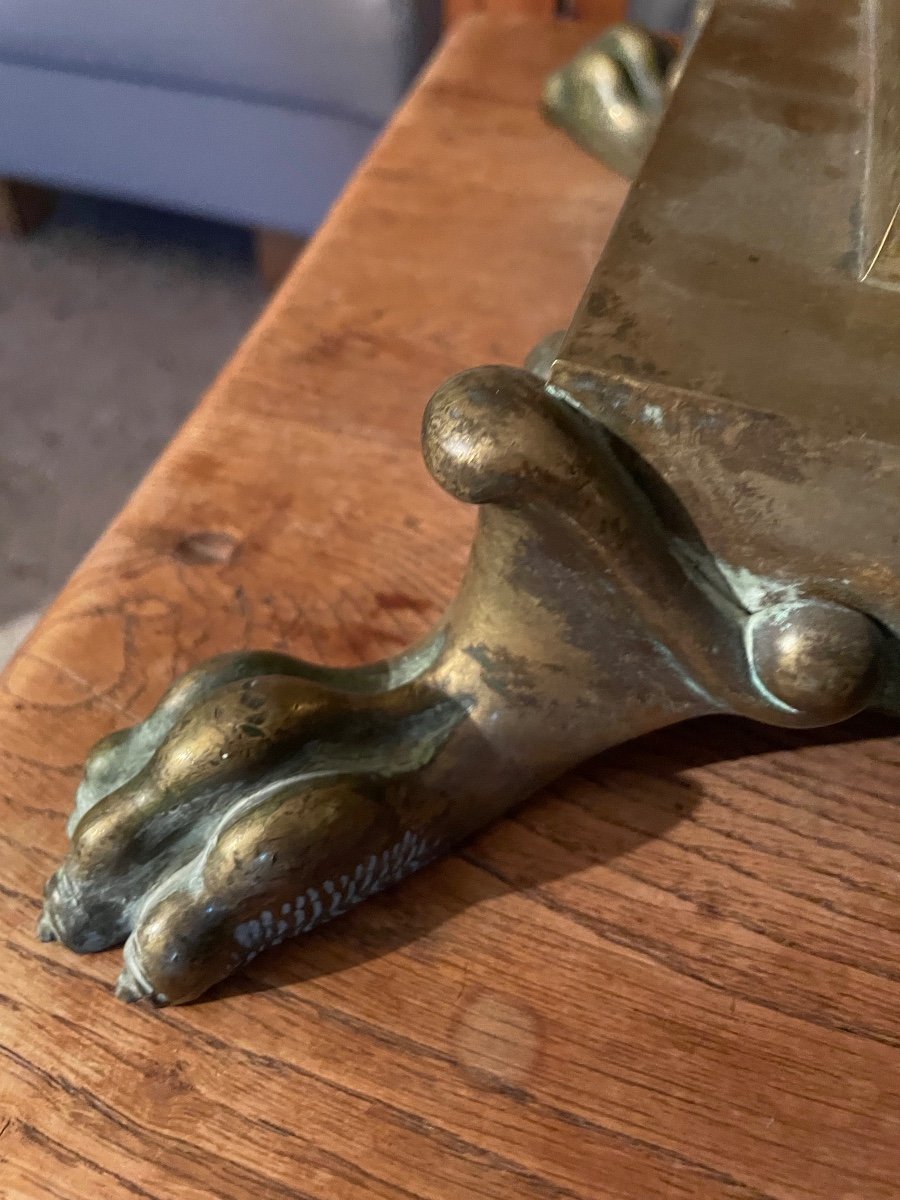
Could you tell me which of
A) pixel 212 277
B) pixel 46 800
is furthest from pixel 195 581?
pixel 212 277

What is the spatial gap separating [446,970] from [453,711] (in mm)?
78

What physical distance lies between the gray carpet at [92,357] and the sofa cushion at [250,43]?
230 millimetres

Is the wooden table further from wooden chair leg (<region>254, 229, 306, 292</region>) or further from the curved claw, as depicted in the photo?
wooden chair leg (<region>254, 229, 306, 292</region>)

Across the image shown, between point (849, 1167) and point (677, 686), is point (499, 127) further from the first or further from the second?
point (849, 1167)

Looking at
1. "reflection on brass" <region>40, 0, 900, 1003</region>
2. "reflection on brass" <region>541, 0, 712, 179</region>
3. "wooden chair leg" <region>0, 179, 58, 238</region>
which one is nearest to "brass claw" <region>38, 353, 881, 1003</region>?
"reflection on brass" <region>40, 0, 900, 1003</region>

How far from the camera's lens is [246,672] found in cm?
34

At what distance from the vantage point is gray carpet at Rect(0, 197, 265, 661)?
38.1 inches

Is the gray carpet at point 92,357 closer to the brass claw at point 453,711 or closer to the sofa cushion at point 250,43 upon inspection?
the sofa cushion at point 250,43

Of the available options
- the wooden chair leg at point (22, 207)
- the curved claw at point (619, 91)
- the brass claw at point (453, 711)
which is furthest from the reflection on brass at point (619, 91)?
the wooden chair leg at point (22, 207)

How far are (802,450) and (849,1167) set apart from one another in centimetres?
19

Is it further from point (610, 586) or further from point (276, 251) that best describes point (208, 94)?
point (610, 586)

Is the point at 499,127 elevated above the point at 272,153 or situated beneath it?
elevated above

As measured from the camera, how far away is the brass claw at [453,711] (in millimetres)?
292

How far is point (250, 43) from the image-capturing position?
89 centimetres
